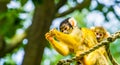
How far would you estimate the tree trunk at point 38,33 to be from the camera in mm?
2826

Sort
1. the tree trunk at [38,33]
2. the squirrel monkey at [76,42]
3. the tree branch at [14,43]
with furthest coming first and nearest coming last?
the tree branch at [14,43], the tree trunk at [38,33], the squirrel monkey at [76,42]

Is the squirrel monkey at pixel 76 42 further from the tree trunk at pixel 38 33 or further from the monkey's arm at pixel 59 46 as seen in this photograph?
the tree trunk at pixel 38 33

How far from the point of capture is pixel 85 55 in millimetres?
766

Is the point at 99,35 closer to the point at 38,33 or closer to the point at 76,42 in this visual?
the point at 76,42

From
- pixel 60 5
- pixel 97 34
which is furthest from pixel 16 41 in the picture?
pixel 97 34

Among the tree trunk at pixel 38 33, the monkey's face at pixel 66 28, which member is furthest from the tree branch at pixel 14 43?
the monkey's face at pixel 66 28

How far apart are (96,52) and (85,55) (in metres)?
0.06

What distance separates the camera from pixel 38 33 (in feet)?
10.2

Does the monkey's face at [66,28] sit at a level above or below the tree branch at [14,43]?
below

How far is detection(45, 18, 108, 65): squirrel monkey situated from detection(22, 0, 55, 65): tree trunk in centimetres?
188

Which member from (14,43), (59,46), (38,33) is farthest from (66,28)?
(14,43)

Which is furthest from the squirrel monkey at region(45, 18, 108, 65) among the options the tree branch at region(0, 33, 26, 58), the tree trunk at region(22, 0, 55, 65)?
the tree branch at region(0, 33, 26, 58)

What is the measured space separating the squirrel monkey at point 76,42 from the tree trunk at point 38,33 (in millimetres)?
1879

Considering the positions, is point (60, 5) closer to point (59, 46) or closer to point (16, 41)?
point (16, 41)
